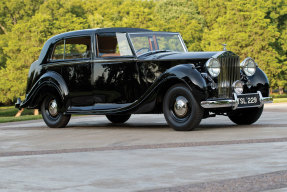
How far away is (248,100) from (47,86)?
4857 millimetres

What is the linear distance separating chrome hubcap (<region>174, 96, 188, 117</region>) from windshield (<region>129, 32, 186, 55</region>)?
1.59 m

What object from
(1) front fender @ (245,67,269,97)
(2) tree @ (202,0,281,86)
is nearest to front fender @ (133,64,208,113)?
(1) front fender @ (245,67,269,97)

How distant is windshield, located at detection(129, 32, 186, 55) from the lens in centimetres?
1174

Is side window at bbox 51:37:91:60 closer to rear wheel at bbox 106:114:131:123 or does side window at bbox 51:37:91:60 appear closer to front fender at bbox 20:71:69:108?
front fender at bbox 20:71:69:108

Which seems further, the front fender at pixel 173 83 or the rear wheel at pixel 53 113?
the rear wheel at pixel 53 113

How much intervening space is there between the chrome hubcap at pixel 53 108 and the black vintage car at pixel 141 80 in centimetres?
2

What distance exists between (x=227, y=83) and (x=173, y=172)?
4.93 metres

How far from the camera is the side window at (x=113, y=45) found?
11.7 m

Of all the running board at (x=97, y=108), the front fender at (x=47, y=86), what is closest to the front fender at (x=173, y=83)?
the running board at (x=97, y=108)

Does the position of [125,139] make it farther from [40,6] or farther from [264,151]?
[40,6]

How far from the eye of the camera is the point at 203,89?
10.2 m

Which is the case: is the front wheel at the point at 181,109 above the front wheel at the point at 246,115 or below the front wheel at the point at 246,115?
above

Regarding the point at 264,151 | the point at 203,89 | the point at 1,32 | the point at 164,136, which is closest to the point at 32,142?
the point at 164,136

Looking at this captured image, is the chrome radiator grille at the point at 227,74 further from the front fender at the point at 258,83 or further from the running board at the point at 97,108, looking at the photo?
the running board at the point at 97,108
